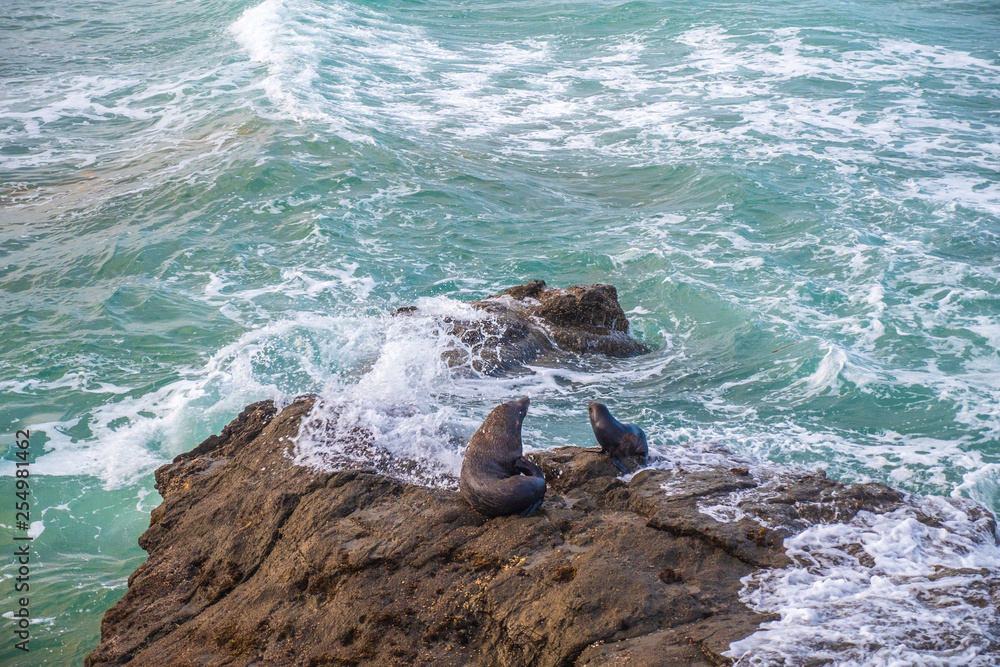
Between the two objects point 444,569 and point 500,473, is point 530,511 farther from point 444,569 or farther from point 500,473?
point 444,569

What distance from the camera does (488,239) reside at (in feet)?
40.5

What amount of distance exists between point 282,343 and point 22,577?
12.6 ft

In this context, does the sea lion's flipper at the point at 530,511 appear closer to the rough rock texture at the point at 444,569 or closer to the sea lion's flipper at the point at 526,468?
the rough rock texture at the point at 444,569

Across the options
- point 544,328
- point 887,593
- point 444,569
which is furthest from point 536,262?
point 887,593

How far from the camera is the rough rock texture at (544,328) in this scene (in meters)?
8.24

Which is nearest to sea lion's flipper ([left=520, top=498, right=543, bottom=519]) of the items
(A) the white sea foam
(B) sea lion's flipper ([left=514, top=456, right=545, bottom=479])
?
(B) sea lion's flipper ([left=514, top=456, right=545, bottom=479])

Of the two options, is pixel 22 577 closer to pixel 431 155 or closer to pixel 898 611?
pixel 898 611

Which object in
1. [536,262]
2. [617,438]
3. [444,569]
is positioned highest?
[617,438]

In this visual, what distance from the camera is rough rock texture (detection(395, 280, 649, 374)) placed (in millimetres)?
8242

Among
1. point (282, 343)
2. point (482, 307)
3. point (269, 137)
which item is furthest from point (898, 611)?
point (269, 137)

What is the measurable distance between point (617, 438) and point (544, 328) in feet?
11.3

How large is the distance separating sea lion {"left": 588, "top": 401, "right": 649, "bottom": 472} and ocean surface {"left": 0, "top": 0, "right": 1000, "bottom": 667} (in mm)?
386

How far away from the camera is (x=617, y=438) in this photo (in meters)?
5.43

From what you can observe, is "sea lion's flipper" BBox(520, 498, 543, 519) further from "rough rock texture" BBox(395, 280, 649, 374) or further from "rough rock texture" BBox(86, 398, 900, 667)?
"rough rock texture" BBox(395, 280, 649, 374)
